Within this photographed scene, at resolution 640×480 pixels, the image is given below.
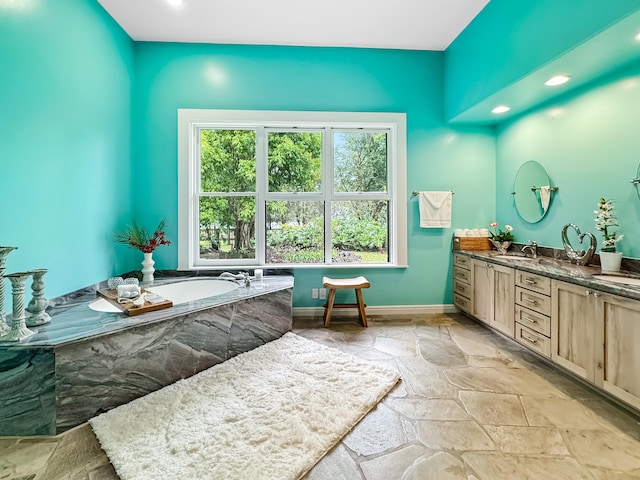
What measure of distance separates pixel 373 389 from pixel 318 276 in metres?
1.61

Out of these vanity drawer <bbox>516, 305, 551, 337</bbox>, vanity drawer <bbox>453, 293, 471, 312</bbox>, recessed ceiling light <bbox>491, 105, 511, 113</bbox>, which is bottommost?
vanity drawer <bbox>453, 293, 471, 312</bbox>

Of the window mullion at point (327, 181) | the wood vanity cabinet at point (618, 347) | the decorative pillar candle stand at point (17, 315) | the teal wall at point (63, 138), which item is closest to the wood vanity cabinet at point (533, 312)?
the wood vanity cabinet at point (618, 347)

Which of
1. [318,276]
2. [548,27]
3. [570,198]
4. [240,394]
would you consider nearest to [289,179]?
[318,276]

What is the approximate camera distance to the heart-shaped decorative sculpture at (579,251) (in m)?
2.26

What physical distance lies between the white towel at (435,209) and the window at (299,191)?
22cm

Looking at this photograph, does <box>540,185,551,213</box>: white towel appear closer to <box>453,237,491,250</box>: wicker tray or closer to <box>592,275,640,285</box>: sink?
<box>453,237,491,250</box>: wicker tray

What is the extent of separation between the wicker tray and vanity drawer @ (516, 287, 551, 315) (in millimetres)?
964

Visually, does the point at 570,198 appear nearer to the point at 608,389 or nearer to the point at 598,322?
the point at 598,322

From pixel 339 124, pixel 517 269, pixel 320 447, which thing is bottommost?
pixel 320 447

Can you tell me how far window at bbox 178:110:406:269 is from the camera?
130 inches

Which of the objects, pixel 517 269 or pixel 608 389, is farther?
pixel 517 269

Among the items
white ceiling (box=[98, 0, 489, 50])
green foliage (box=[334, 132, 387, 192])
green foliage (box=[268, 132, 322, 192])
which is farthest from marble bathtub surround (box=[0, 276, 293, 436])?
white ceiling (box=[98, 0, 489, 50])

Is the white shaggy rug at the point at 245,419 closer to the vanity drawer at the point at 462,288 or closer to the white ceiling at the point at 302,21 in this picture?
the vanity drawer at the point at 462,288

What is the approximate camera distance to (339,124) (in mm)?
3316
